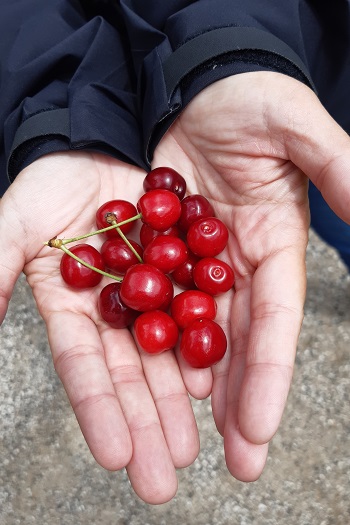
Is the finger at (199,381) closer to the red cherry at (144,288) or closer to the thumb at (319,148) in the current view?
the red cherry at (144,288)

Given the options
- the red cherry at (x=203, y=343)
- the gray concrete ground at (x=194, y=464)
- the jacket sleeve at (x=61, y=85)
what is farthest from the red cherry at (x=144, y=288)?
the gray concrete ground at (x=194, y=464)

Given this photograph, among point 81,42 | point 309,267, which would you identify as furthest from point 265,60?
point 309,267

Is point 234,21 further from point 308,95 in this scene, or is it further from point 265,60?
point 308,95

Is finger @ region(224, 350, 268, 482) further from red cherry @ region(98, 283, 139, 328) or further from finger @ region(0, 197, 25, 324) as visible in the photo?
finger @ region(0, 197, 25, 324)

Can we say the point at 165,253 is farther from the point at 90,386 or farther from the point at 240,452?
the point at 240,452

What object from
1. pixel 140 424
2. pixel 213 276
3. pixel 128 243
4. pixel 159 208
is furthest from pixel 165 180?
pixel 140 424

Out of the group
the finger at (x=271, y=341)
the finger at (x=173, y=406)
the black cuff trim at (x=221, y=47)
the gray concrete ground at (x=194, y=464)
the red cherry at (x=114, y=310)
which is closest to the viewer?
the finger at (x=271, y=341)
